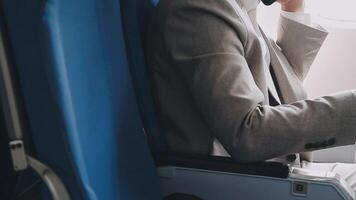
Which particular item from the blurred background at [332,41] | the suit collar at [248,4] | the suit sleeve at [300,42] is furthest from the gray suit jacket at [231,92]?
the blurred background at [332,41]

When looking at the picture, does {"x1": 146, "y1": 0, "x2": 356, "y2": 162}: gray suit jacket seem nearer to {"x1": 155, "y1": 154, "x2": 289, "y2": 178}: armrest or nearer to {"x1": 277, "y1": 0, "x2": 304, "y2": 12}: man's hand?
{"x1": 155, "y1": 154, "x2": 289, "y2": 178}: armrest

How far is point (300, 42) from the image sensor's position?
139cm

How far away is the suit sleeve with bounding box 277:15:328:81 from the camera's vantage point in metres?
1.38

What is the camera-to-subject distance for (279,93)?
1.29 metres

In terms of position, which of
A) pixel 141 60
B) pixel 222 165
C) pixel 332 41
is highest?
pixel 141 60

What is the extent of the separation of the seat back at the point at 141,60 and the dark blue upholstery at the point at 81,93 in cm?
4

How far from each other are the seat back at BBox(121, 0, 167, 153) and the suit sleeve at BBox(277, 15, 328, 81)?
58 centimetres

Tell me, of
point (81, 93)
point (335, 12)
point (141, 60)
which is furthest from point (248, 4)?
point (335, 12)

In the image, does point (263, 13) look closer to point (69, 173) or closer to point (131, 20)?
point (131, 20)

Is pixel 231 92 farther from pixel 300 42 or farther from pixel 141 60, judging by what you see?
pixel 300 42

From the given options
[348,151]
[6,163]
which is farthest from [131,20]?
[348,151]

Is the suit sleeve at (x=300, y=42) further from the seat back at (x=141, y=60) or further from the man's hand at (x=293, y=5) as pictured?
the seat back at (x=141, y=60)

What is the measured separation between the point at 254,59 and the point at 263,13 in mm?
954

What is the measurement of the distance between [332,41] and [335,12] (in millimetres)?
129
